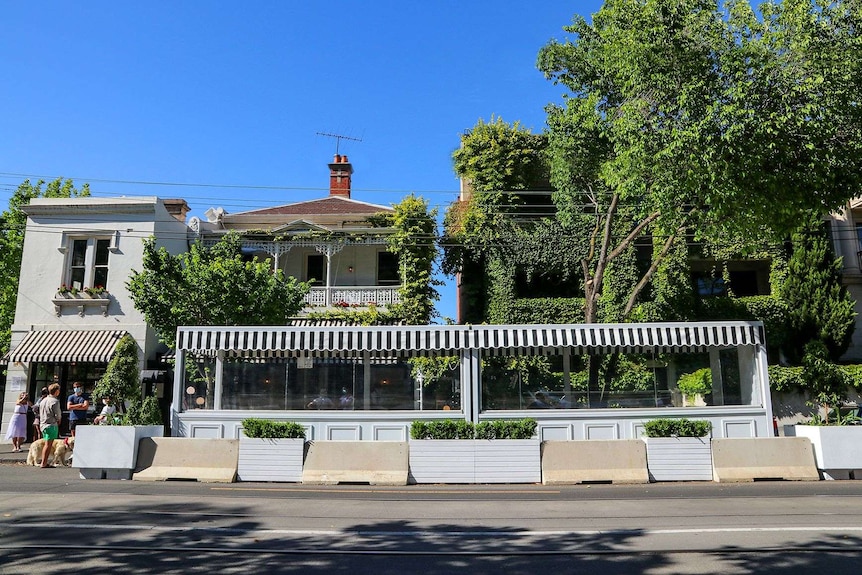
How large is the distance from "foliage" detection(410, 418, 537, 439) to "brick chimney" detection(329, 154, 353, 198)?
73.8 feet

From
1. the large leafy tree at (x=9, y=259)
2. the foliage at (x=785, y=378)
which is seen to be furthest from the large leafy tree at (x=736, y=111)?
the large leafy tree at (x=9, y=259)

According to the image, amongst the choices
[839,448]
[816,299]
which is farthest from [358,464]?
[816,299]

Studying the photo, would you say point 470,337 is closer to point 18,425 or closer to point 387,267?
point 18,425

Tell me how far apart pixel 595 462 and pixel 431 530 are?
19.3 ft

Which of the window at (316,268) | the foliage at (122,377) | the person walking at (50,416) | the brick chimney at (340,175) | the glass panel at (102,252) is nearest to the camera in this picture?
the person walking at (50,416)

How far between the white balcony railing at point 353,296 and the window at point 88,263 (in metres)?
7.25

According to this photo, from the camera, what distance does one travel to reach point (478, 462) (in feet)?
43.4

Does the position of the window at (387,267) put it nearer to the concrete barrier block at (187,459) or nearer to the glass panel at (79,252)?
the glass panel at (79,252)

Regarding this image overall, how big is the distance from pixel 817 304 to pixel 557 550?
2172cm

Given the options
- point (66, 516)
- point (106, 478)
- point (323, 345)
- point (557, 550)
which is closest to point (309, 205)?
point (323, 345)

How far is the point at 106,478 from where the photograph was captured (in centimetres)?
1351

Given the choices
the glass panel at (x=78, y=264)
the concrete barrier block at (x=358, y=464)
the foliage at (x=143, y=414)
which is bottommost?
the concrete barrier block at (x=358, y=464)

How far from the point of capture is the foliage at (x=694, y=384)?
50.7 feet

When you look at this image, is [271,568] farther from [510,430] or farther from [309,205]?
[309,205]
